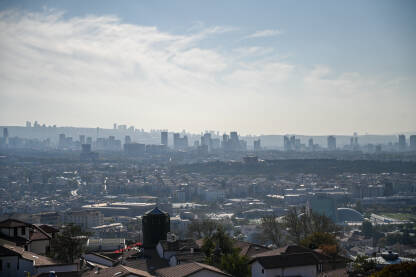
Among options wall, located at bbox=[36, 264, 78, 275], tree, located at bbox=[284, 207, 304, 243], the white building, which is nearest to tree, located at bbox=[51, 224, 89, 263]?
wall, located at bbox=[36, 264, 78, 275]

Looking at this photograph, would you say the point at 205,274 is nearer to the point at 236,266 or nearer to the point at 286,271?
the point at 236,266

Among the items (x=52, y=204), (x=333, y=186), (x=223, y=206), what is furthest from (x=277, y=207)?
(x=52, y=204)

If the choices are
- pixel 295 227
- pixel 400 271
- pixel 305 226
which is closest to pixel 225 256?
pixel 400 271

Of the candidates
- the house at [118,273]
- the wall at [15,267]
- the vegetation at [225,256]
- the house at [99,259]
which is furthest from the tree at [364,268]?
the wall at [15,267]

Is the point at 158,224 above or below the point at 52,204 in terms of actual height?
above

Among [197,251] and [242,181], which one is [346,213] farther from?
[197,251]

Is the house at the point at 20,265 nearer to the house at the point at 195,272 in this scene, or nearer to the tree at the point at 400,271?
the house at the point at 195,272

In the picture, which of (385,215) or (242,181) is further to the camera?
(242,181)

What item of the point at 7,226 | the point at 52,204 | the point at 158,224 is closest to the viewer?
the point at 7,226
